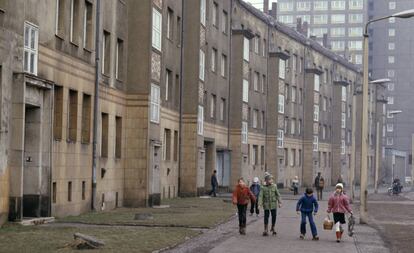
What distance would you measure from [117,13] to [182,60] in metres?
12.5

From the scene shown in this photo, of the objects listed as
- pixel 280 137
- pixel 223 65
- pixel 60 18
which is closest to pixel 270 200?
pixel 60 18

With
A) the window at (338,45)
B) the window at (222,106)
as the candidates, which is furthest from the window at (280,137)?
the window at (338,45)

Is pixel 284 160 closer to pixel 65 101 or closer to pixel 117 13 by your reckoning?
pixel 117 13

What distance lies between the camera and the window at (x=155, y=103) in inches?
1495

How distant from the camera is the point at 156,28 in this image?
3900 centimetres

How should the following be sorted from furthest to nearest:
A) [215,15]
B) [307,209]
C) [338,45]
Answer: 1. [338,45]
2. [215,15]
3. [307,209]

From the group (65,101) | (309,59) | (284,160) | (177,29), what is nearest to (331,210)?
(65,101)

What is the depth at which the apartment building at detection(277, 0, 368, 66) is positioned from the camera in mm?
160875

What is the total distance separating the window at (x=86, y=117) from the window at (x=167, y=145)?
43.6 feet

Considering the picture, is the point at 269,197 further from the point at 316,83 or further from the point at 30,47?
the point at 316,83

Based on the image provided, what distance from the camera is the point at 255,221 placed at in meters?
30.7

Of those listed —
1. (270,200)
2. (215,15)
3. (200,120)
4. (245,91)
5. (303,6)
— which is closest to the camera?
(270,200)

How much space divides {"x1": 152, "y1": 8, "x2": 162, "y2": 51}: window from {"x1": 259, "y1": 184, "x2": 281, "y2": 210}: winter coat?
15187 mm

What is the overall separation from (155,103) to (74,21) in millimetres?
9366
